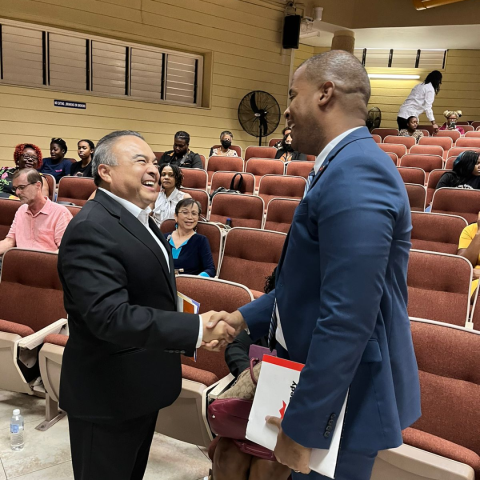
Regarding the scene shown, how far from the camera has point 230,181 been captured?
4883 mm

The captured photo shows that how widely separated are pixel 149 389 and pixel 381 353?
633 millimetres

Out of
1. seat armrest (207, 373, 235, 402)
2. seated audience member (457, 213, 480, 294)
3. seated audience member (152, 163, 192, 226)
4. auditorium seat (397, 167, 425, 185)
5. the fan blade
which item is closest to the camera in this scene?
seat armrest (207, 373, 235, 402)

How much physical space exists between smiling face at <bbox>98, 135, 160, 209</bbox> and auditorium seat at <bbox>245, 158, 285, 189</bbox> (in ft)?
14.6

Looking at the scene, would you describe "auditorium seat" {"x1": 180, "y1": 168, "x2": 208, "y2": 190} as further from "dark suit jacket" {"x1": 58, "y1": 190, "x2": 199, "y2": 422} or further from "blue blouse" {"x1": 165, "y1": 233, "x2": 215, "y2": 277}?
"dark suit jacket" {"x1": 58, "y1": 190, "x2": 199, "y2": 422}

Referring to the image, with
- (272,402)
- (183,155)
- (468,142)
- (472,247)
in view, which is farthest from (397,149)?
(272,402)

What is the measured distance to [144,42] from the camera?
816 cm

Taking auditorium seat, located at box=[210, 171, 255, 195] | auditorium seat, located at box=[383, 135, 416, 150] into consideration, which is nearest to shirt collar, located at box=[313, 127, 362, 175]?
auditorium seat, located at box=[210, 171, 255, 195]

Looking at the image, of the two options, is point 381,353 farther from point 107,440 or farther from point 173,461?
point 173,461

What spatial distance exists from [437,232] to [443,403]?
1.72 metres

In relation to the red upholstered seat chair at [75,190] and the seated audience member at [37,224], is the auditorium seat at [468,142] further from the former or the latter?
the seated audience member at [37,224]

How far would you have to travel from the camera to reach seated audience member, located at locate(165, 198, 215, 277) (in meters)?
2.92

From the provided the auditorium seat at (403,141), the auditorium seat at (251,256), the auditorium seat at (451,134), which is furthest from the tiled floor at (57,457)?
the auditorium seat at (451,134)

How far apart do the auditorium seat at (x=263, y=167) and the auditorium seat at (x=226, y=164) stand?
15cm

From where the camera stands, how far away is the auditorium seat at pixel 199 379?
65.3 inches
